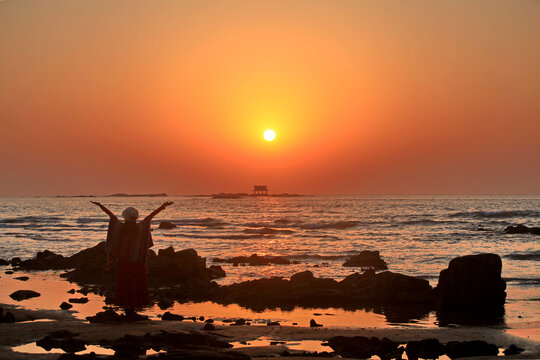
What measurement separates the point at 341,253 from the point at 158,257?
52.9ft

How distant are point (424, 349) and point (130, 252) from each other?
653 centimetres

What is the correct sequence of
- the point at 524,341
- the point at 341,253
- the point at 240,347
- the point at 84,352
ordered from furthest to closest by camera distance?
the point at 341,253 < the point at 524,341 < the point at 240,347 < the point at 84,352

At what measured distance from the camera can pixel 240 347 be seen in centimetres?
1118

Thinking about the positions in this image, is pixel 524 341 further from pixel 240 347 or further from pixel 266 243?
pixel 266 243

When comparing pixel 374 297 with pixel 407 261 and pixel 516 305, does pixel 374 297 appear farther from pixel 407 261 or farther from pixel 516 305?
pixel 407 261

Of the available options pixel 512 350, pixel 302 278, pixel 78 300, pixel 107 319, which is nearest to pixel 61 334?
pixel 107 319

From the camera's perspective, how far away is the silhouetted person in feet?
43.1

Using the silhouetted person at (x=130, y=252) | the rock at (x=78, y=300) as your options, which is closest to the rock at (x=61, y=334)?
the silhouetted person at (x=130, y=252)

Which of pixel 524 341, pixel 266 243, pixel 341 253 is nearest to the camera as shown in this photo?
pixel 524 341

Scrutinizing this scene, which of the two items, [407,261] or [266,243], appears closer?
[407,261]

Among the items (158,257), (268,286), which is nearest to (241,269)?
(158,257)

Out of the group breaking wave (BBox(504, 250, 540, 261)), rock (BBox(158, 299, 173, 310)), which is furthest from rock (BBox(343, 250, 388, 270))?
rock (BBox(158, 299, 173, 310))

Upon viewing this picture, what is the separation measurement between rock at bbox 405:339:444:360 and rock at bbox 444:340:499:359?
185 mm

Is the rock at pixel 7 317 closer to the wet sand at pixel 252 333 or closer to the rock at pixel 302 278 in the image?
the wet sand at pixel 252 333
